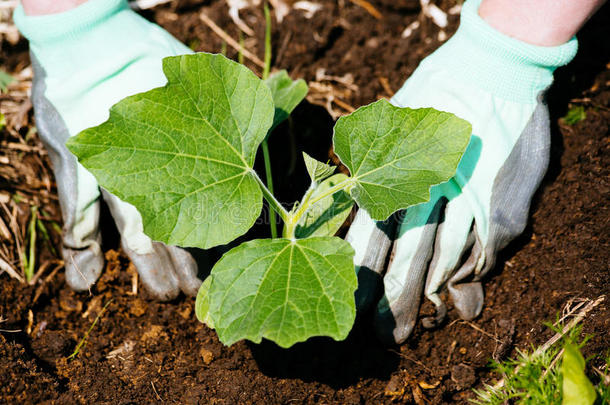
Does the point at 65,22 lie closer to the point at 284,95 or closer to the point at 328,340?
the point at 284,95

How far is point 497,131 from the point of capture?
6.98 feet

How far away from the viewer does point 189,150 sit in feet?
5.94

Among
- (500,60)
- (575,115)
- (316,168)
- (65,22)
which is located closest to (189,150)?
(316,168)

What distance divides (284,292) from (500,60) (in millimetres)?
1335

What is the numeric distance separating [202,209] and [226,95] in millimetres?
432

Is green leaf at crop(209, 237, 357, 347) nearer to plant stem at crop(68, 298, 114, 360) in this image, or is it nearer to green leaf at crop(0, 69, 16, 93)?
plant stem at crop(68, 298, 114, 360)

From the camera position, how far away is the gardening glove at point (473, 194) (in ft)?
6.94

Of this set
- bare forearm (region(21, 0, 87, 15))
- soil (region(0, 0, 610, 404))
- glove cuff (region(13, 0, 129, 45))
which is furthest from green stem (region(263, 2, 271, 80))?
bare forearm (region(21, 0, 87, 15))

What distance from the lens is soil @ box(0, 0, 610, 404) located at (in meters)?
2.01

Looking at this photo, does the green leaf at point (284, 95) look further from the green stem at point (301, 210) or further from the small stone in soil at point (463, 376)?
the small stone in soil at point (463, 376)

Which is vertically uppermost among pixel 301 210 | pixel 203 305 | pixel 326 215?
pixel 301 210

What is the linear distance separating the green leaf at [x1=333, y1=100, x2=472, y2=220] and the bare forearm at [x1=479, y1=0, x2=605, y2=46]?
626 millimetres

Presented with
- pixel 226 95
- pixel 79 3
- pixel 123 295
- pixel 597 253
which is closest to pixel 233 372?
pixel 123 295

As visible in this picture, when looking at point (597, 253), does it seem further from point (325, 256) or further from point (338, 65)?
point (338, 65)
